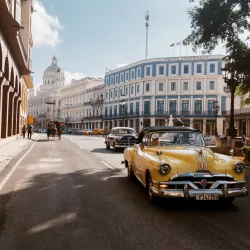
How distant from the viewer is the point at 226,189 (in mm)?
5273

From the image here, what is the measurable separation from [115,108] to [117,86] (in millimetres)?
5248

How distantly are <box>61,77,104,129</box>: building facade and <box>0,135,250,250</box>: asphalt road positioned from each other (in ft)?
229

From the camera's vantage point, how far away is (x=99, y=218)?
15.9 feet

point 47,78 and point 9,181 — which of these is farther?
point 47,78

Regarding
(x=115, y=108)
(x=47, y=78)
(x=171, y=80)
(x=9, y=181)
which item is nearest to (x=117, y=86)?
(x=115, y=108)

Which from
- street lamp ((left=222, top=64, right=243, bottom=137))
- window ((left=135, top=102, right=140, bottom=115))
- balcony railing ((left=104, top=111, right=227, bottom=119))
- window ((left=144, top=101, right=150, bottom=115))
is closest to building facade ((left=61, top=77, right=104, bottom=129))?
window ((left=135, top=102, right=140, bottom=115))

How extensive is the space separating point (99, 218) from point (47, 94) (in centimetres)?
12377

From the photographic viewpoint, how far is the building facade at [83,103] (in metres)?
79.1

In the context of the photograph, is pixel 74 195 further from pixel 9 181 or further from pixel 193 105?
pixel 193 105

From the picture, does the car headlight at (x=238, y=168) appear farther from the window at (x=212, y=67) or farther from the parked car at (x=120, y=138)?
the window at (x=212, y=67)

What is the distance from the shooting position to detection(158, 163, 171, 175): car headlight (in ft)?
17.6

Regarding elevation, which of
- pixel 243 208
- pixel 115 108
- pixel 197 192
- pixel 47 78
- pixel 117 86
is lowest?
pixel 243 208

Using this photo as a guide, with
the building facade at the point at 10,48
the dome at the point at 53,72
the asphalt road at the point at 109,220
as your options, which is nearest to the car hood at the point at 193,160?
the asphalt road at the point at 109,220

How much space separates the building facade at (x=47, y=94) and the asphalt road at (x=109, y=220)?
114 meters
